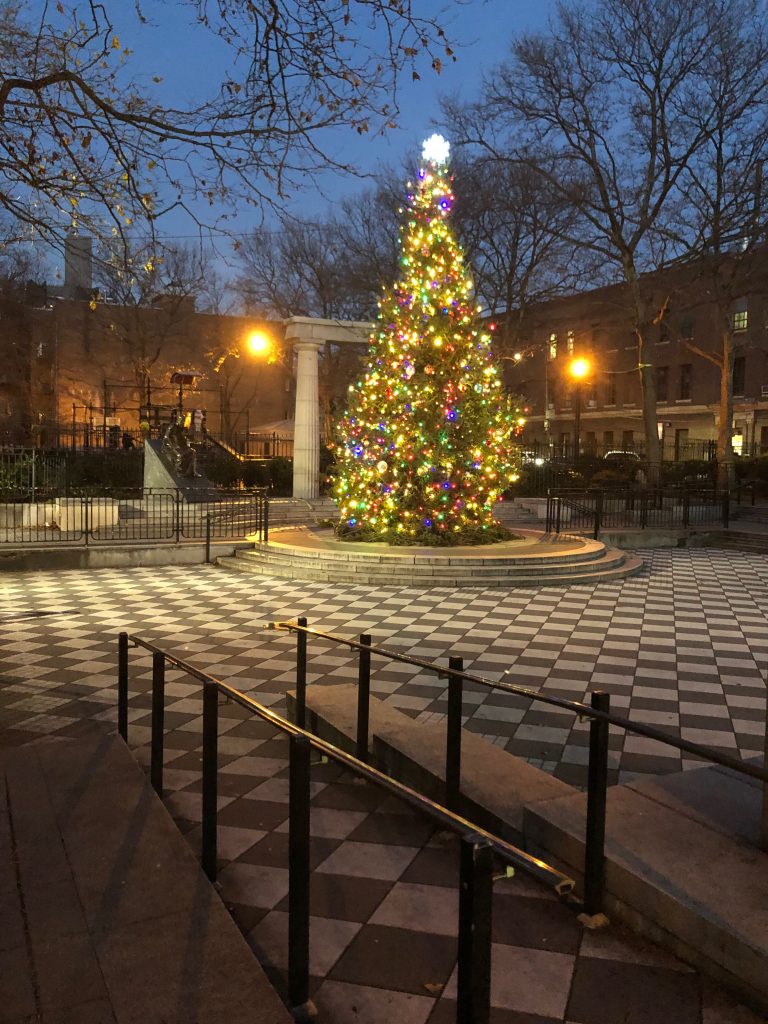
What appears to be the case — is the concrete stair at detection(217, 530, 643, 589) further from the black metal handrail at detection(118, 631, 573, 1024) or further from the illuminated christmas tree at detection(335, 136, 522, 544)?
the black metal handrail at detection(118, 631, 573, 1024)

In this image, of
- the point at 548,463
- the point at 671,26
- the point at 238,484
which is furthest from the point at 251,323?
the point at 671,26

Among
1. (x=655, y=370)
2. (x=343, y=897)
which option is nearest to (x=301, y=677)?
(x=343, y=897)

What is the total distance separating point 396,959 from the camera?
292 cm

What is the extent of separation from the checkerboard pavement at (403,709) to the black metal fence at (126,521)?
199cm

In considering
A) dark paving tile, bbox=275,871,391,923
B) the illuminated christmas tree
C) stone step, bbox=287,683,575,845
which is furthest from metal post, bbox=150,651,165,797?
the illuminated christmas tree

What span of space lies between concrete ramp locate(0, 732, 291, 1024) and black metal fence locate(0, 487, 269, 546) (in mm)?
11515

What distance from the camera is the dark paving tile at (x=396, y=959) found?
9.16ft

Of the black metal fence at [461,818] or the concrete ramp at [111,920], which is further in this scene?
the concrete ramp at [111,920]

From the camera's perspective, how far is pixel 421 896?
3.36 meters

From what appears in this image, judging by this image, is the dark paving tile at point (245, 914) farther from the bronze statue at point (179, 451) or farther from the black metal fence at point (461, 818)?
the bronze statue at point (179, 451)

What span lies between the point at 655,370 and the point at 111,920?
4614cm

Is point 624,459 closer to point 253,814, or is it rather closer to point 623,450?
point 623,450

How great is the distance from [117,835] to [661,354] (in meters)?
47.2

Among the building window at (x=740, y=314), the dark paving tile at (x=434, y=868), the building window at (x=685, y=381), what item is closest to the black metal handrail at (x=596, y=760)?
the dark paving tile at (x=434, y=868)
